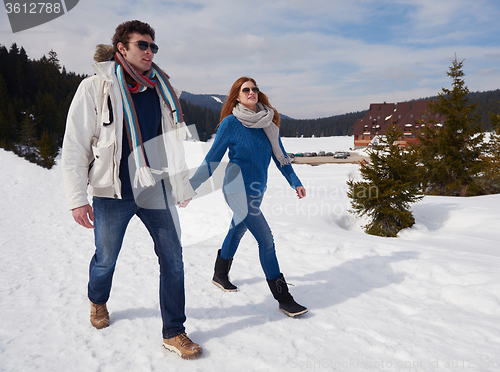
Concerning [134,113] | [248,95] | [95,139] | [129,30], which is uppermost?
[129,30]

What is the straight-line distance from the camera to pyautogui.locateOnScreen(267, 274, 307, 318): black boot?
3006 mm

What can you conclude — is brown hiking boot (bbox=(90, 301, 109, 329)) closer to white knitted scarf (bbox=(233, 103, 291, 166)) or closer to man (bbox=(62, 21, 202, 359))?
man (bbox=(62, 21, 202, 359))

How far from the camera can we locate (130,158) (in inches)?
93.7

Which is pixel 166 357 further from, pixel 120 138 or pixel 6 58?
pixel 6 58

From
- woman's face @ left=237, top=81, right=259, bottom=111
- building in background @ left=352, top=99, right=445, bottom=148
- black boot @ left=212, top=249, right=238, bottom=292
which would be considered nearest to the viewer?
woman's face @ left=237, top=81, right=259, bottom=111

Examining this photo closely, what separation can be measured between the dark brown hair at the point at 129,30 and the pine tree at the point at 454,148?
16.9m

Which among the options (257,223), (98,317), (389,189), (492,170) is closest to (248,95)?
(257,223)

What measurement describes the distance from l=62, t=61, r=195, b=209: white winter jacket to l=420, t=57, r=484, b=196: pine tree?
17.1 metres

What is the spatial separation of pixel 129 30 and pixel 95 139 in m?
0.82

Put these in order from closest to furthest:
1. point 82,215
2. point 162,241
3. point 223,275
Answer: point 82,215
point 162,241
point 223,275

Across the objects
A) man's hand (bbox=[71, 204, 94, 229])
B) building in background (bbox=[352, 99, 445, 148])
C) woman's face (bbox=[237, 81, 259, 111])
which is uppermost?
building in background (bbox=[352, 99, 445, 148])

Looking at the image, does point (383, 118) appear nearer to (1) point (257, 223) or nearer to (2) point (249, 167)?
(2) point (249, 167)

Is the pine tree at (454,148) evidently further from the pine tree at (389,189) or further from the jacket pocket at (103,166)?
the jacket pocket at (103,166)

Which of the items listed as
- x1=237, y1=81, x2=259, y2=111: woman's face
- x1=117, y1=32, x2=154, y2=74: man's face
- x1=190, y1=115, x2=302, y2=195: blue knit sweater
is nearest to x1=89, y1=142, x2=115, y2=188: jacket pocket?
x1=117, y1=32, x2=154, y2=74: man's face
